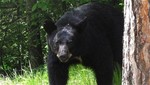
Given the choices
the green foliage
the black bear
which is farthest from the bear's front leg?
the green foliage

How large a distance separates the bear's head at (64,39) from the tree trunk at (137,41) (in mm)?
1891

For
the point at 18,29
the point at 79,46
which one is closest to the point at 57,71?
the point at 79,46

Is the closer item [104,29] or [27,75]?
[104,29]

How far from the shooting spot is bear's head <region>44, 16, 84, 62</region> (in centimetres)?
573

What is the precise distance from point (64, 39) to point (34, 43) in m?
5.35

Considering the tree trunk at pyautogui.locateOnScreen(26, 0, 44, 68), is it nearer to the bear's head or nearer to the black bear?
the black bear

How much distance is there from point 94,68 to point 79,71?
1.38 m

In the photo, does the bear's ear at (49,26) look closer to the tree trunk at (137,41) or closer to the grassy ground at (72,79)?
the grassy ground at (72,79)

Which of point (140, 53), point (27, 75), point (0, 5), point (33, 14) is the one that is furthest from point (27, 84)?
point (0, 5)

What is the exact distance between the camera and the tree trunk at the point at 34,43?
1050cm

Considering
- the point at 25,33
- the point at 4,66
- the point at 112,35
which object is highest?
the point at 112,35

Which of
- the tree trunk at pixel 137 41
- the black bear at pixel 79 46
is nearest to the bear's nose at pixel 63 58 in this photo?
the black bear at pixel 79 46

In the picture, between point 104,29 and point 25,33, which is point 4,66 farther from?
point 104,29

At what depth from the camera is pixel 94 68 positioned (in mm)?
6258
